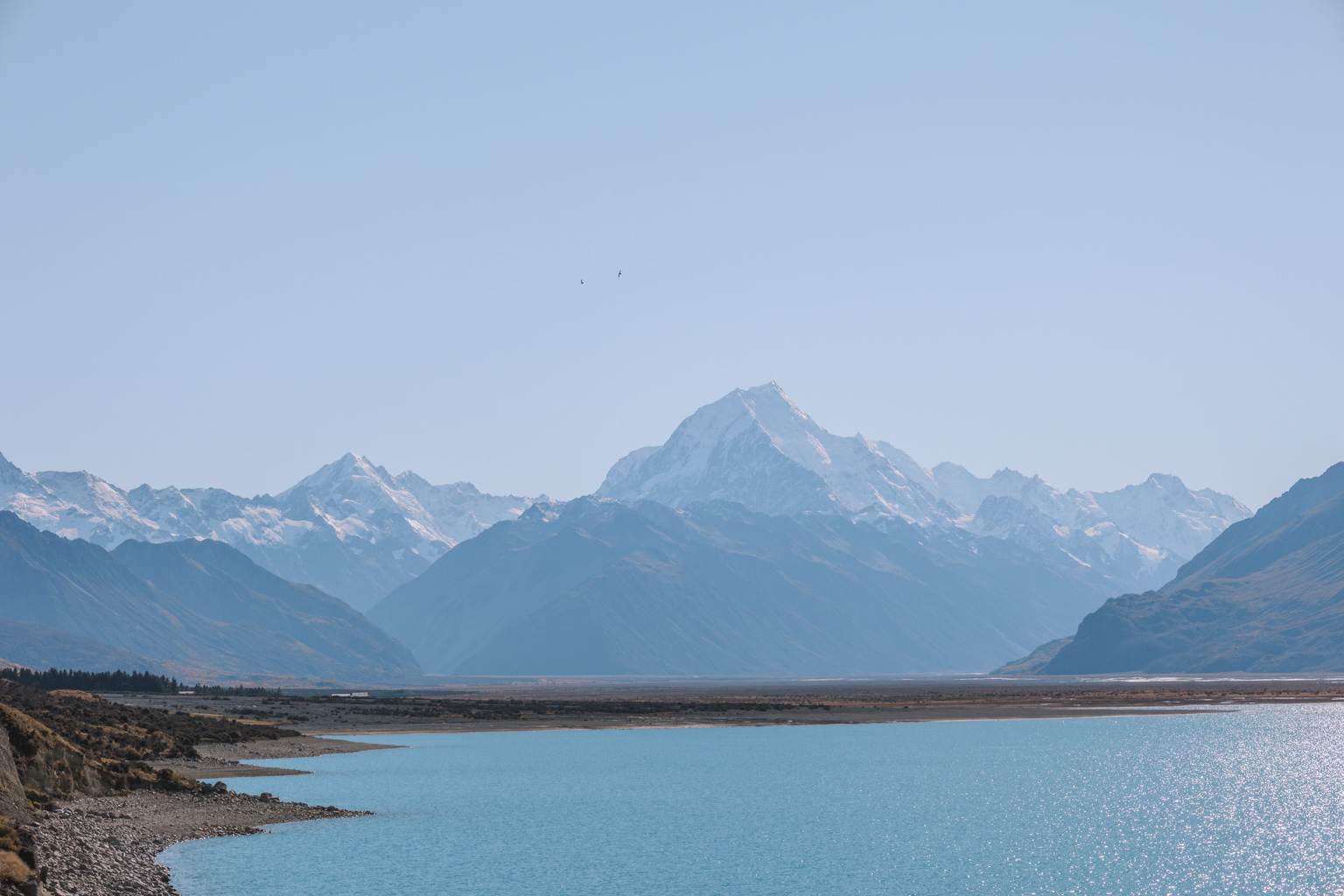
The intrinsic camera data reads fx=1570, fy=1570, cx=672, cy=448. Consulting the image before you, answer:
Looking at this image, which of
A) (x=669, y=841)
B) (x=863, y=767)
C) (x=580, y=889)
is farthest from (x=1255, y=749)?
(x=580, y=889)

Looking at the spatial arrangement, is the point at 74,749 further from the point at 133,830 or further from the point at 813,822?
the point at 813,822

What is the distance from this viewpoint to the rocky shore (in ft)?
181

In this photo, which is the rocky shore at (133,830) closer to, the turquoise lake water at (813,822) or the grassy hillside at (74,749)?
the grassy hillside at (74,749)

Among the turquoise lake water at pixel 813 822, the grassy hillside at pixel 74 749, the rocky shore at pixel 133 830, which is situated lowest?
the turquoise lake water at pixel 813 822

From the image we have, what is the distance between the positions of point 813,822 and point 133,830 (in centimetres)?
3411

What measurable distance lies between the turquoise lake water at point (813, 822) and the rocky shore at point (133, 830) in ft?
5.23

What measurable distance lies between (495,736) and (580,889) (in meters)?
96.6

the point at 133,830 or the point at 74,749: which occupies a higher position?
the point at 74,749

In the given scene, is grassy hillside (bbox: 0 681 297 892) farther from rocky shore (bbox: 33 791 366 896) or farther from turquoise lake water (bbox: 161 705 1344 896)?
turquoise lake water (bbox: 161 705 1344 896)

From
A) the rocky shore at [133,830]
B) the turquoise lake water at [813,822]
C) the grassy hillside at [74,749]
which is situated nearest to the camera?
the rocky shore at [133,830]

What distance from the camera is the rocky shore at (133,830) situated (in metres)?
55.3

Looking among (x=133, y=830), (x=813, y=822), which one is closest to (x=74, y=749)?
(x=133, y=830)

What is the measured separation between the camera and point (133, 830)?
6800 cm

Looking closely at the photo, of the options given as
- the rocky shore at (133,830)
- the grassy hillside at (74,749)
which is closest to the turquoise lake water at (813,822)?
the rocky shore at (133,830)
